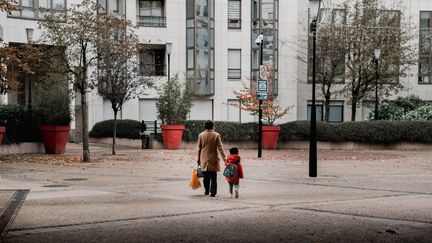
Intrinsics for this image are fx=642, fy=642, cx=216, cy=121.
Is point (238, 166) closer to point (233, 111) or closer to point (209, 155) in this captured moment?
point (209, 155)

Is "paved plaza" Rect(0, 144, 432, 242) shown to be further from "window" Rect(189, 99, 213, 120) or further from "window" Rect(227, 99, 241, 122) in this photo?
"window" Rect(227, 99, 241, 122)

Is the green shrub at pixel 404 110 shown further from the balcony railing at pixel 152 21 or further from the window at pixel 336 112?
the balcony railing at pixel 152 21

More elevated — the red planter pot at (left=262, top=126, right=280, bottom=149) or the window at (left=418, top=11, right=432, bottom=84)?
the window at (left=418, top=11, right=432, bottom=84)

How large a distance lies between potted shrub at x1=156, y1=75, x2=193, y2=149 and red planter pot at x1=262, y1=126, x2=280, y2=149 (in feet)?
13.7

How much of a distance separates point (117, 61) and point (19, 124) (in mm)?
4878

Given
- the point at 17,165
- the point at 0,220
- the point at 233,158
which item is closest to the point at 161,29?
the point at 17,165

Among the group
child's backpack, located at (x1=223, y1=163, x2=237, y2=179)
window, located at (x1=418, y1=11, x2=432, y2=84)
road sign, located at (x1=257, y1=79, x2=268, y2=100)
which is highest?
window, located at (x1=418, y1=11, x2=432, y2=84)

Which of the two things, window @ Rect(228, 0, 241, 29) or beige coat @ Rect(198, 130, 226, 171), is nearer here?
beige coat @ Rect(198, 130, 226, 171)

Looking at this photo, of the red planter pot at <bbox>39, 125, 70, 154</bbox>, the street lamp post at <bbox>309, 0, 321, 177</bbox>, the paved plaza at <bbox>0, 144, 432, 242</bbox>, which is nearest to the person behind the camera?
the paved plaza at <bbox>0, 144, 432, 242</bbox>

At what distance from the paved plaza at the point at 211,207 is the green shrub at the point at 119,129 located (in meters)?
15.6

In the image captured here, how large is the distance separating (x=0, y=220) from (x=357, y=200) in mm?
6251

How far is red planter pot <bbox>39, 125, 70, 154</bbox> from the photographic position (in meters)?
26.1

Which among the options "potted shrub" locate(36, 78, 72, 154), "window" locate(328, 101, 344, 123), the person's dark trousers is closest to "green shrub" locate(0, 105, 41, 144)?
"potted shrub" locate(36, 78, 72, 154)

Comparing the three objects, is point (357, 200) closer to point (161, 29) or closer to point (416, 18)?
point (161, 29)
